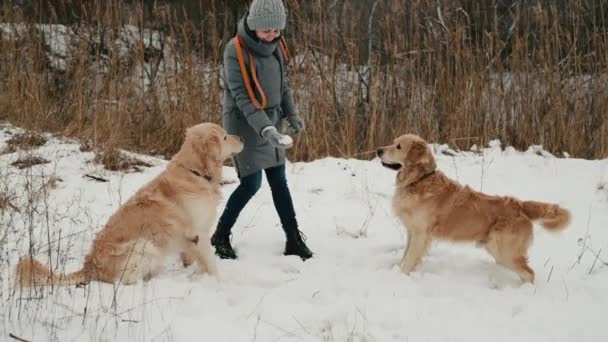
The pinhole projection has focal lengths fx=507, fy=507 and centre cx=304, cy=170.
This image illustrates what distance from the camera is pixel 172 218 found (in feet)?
10.9

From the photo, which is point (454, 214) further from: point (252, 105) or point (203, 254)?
point (203, 254)

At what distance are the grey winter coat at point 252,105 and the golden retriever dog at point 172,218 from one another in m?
0.17

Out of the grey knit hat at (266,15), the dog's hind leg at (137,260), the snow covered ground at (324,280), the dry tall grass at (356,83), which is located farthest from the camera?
the dry tall grass at (356,83)

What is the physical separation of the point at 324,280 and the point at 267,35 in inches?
66.1

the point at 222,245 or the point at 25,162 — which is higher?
the point at 25,162

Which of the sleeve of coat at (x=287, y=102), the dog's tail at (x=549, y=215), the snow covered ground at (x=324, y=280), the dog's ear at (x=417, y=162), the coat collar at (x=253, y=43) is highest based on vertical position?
the coat collar at (x=253, y=43)

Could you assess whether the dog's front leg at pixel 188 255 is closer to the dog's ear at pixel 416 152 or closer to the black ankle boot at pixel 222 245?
the black ankle boot at pixel 222 245

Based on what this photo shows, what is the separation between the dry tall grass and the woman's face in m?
2.77

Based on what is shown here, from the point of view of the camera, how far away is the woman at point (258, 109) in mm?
3309

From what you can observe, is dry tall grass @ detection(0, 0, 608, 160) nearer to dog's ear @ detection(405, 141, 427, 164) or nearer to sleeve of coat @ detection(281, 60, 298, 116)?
sleeve of coat @ detection(281, 60, 298, 116)

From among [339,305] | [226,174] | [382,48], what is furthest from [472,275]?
[382,48]

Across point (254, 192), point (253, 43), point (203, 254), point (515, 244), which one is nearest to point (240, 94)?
point (253, 43)

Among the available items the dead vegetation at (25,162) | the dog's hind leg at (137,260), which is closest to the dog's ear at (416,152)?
the dog's hind leg at (137,260)

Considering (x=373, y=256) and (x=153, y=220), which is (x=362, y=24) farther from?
(x=153, y=220)
